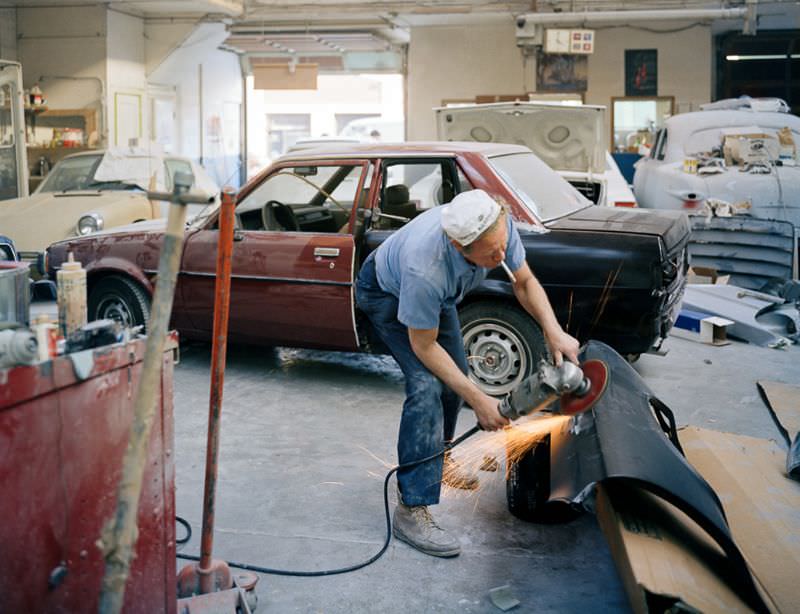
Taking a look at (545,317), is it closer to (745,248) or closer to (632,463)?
(632,463)

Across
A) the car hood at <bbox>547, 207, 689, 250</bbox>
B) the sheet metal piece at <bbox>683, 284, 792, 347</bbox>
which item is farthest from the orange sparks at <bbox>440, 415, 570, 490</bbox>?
the sheet metal piece at <bbox>683, 284, 792, 347</bbox>

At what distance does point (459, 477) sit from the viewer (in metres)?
4.58

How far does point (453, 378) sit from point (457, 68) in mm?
15509

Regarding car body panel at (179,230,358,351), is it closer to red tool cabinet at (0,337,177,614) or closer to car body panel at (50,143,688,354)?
car body panel at (50,143,688,354)

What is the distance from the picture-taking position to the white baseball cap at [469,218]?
129 inches

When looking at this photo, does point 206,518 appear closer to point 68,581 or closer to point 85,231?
point 68,581

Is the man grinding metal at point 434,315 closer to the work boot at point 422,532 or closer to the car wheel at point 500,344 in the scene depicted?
the work boot at point 422,532

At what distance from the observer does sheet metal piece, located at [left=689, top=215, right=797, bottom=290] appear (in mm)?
9766

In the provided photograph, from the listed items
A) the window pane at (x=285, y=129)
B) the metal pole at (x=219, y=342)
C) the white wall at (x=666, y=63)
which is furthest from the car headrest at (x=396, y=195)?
the window pane at (x=285, y=129)

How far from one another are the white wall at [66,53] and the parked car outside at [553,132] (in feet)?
28.6

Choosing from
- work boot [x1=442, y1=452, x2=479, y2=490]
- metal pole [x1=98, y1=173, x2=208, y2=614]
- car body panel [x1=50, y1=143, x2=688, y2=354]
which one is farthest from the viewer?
car body panel [x1=50, y1=143, x2=688, y2=354]

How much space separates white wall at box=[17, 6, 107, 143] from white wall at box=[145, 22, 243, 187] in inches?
54.8

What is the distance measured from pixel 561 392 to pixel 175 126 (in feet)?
53.5

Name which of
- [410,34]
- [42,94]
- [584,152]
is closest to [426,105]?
[410,34]
